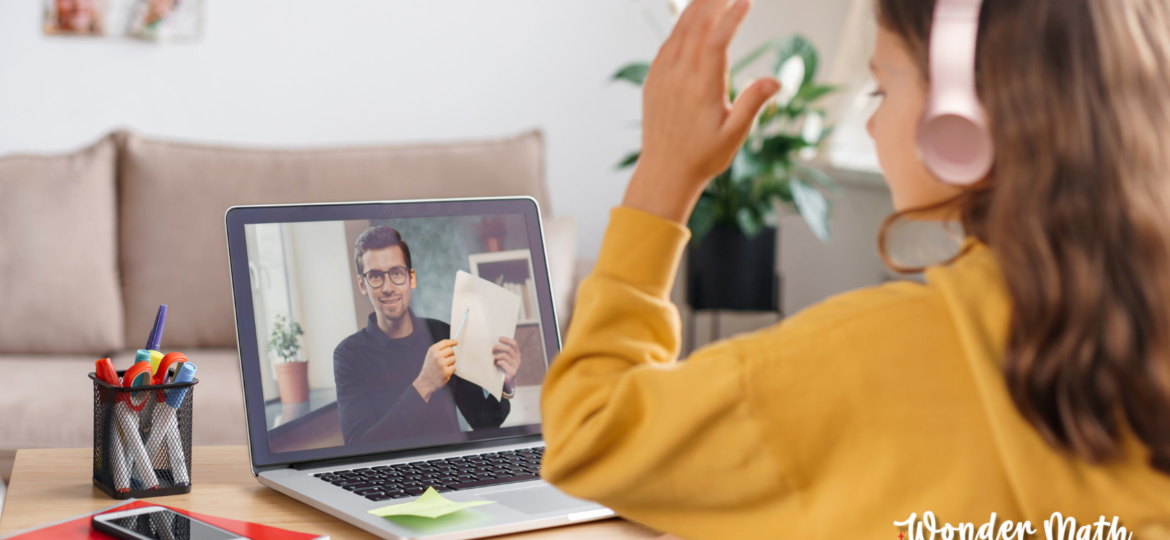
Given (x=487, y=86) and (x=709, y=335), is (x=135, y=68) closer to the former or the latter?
(x=487, y=86)

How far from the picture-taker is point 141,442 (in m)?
0.71

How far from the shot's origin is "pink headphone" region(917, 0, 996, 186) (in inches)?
16.8

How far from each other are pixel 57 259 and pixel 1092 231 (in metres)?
2.06

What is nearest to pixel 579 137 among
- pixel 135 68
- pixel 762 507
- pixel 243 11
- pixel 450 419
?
pixel 243 11

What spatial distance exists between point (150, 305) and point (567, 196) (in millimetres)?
1234

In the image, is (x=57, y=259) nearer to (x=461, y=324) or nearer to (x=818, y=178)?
(x=461, y=324)

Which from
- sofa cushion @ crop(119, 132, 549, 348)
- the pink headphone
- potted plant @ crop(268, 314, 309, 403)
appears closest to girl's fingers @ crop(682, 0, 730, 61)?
the pink headphone

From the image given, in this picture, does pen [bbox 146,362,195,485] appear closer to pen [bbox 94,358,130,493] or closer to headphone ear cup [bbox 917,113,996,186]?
pen [bbox 94,358,130,493]

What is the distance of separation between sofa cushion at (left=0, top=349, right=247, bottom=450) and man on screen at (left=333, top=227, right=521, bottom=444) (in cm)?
75

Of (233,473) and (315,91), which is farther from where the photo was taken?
A: (315,91)

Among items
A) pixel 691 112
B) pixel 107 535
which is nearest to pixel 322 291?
pixel 107 535

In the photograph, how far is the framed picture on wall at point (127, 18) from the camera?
239 centimetres

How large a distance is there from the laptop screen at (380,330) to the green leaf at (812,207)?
1473mm

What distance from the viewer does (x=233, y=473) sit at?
2.56 ft
